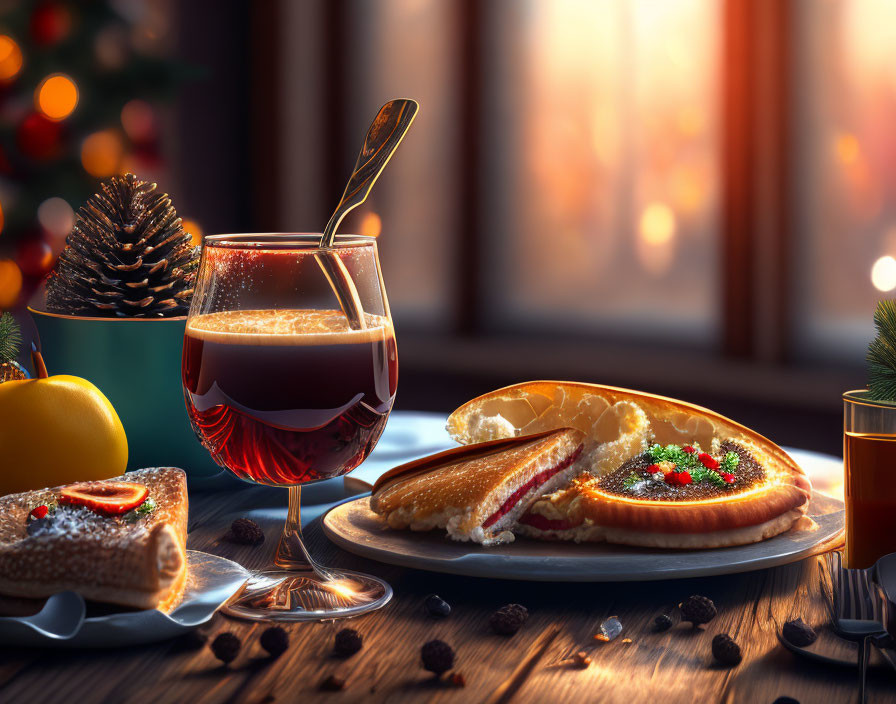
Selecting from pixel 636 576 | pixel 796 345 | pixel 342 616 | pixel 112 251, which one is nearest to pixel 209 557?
pixel 342 616

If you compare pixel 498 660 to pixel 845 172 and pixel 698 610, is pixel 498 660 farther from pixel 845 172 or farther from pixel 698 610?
pixel 845 172

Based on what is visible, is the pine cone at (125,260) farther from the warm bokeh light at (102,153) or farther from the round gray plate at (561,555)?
the warm bokeh light at (102,153)

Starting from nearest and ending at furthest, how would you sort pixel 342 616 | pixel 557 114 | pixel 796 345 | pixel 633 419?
pixel 342 616
pixel 633 419
pixel 796 345
pixel 557 114

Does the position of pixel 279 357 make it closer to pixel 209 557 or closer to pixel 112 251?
pixel 209 557

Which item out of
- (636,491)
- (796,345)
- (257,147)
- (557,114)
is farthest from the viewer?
(257,147)

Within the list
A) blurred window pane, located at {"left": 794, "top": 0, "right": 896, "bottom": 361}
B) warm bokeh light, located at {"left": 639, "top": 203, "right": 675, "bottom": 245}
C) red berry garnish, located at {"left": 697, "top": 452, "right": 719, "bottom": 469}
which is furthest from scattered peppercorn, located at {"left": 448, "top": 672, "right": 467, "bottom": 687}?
warm bokeh light, located at {"left": 639, "top": 203, "right": 675, "bottom": 245}

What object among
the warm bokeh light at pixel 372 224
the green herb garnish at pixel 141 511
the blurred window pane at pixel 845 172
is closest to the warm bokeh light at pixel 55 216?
the warm bokeh light at pixel 372 224

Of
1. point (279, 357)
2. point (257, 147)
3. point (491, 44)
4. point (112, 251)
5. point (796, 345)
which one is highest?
point (491, 44)
